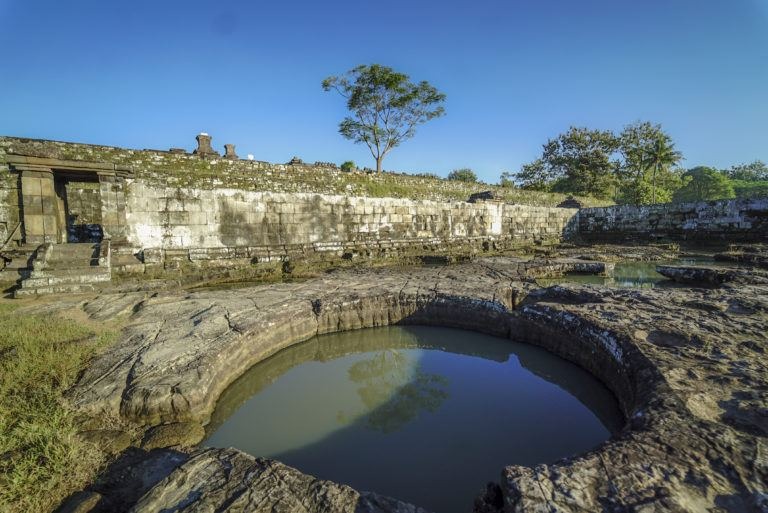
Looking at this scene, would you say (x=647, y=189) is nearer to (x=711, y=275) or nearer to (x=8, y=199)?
(x=711, y=275)

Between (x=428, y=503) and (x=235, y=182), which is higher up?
(x=235, y=182)

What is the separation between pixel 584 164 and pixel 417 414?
34904mm

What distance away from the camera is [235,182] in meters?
13.3

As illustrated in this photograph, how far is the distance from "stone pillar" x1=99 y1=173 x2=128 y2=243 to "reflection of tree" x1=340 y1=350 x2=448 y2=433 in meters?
5.93

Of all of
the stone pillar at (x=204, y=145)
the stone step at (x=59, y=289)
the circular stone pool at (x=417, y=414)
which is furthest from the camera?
the stone pillar at (x=204, y=145)

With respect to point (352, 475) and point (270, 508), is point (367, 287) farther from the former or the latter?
point (270, 508)

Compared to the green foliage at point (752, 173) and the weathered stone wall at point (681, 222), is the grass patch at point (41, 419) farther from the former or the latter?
the green foliage at point (752, 173)

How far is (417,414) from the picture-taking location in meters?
2.99

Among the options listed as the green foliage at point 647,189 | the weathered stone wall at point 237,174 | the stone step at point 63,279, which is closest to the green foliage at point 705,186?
the green foliage at point 647,189

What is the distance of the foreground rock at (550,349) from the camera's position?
1501 mm

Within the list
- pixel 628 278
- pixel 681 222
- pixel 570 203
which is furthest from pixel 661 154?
pixel 628 278

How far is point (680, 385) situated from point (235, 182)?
560 inches

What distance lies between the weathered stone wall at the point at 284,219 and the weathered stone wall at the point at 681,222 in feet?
20.9

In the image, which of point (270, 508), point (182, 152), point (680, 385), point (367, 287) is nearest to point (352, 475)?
point (270, 508)
